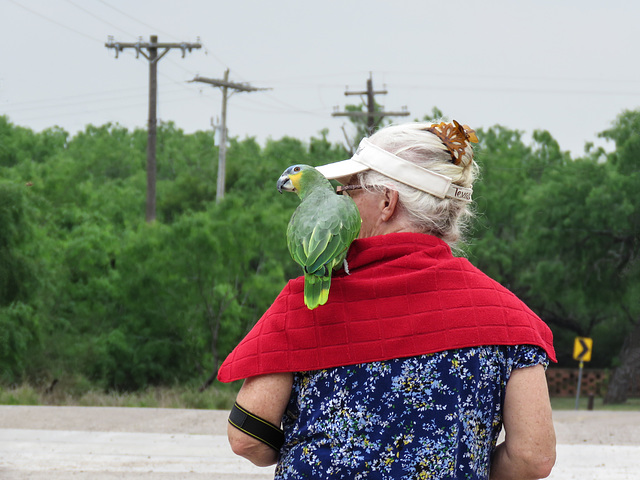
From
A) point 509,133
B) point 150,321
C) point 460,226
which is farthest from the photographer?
point 509,133

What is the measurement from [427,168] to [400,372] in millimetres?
421

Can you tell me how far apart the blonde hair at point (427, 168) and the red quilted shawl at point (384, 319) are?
0.10m

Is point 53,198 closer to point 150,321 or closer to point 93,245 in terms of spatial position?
point 93,245

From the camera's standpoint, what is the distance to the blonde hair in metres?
1.45

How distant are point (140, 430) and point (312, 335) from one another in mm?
6340

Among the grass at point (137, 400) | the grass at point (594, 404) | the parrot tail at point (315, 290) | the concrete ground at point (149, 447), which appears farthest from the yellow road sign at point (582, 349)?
the parrot tail at point (315, 290)

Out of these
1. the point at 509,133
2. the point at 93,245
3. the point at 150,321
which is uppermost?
the point at 509,133

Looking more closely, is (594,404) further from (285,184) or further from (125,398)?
(285,184)

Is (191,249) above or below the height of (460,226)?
below

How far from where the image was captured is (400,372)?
1.30 metres

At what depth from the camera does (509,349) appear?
1.36 metres

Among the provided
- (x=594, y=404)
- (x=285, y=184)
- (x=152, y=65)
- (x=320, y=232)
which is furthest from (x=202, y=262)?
(x=594, y=404)

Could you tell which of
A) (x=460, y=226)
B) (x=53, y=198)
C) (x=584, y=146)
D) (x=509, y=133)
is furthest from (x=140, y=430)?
(x=509, y=133)

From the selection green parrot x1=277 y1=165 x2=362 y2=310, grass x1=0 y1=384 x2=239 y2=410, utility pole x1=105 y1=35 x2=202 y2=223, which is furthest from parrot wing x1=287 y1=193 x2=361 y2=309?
utility pole x1=105 y1=35 x2=202 y2=223
